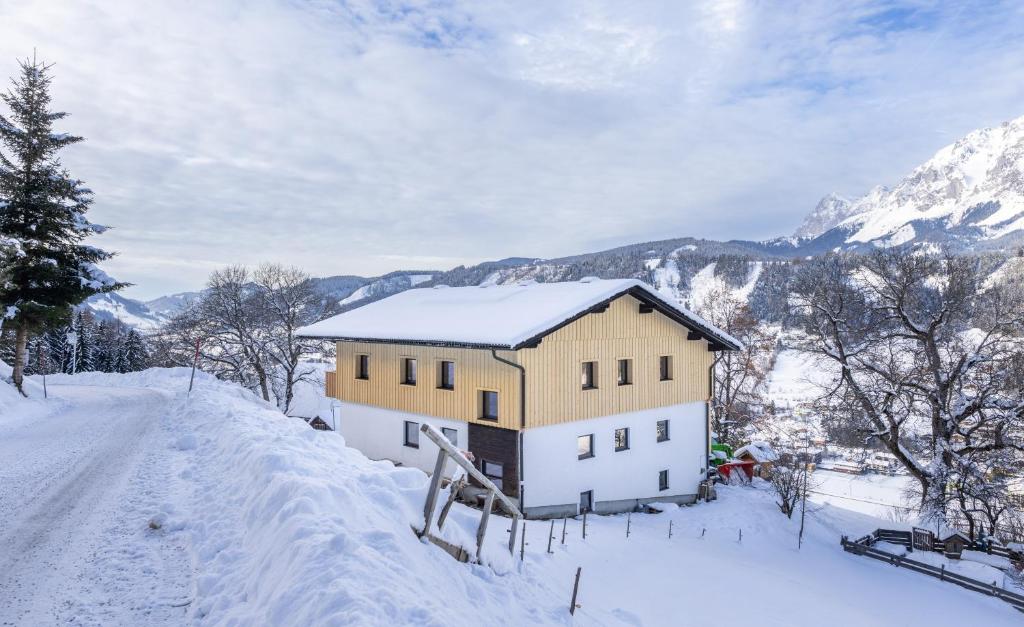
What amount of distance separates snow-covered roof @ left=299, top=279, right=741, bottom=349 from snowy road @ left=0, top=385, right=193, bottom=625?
9065mm

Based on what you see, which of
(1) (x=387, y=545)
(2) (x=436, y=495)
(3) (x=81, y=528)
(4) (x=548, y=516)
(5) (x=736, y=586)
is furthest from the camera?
(4) (x=548, y=516)

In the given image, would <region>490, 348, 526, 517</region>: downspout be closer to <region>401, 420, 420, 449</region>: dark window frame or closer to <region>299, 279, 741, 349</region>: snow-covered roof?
<region>299, 279, 741, 349</region>: snow-covered roof

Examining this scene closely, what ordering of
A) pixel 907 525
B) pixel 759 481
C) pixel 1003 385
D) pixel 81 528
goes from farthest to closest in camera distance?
pixel 759 481 < pixel 907 525 < pixel 1003 385 < pixel 81 528

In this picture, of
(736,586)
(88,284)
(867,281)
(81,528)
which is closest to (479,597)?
(81,528)

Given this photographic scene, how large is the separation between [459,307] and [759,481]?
19.2m

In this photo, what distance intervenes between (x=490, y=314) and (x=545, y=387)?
3.59 metres

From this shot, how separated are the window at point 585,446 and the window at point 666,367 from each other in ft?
16.8

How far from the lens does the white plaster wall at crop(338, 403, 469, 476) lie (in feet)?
67.7

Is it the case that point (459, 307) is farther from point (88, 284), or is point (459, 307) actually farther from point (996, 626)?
point (996, 626)

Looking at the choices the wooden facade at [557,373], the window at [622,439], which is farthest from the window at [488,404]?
the window at [622,439]

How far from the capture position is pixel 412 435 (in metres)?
21.9

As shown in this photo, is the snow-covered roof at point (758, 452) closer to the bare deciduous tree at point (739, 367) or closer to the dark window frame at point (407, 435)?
the bare deciduous tree at point (739, 367)

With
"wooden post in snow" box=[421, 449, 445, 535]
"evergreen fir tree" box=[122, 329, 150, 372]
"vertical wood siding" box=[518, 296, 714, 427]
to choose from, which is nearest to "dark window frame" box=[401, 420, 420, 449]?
"vertical wood siding" box=[518, 296, 714, 427]

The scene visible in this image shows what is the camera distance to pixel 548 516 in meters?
19.1
